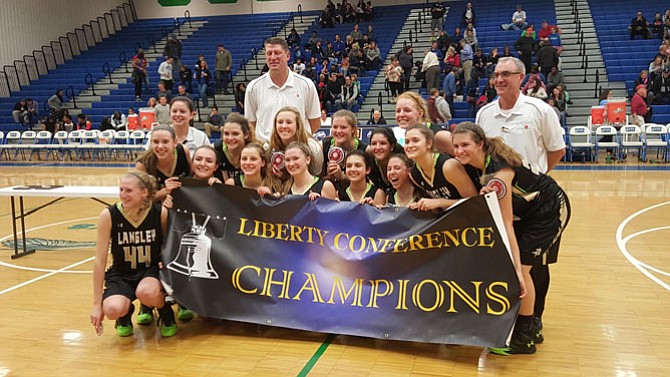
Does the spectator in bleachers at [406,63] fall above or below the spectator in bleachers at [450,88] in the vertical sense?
above

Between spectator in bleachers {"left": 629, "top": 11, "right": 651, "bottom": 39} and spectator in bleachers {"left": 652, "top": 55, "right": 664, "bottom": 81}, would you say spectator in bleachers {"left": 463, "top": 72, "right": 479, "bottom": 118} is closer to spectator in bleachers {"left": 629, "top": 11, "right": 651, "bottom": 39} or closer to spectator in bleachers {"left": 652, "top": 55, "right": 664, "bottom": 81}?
spectator in bleachers {"left": 652, "top": 55, "right": 664, "bottom": 81}

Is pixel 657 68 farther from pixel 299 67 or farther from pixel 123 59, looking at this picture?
pixel 123 59

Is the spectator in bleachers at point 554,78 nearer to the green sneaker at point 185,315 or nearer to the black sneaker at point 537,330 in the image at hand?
the black sneaker at point 537,330

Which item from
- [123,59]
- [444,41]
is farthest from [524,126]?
[123,59]

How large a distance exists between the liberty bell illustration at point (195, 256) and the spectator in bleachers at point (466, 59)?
1467cm

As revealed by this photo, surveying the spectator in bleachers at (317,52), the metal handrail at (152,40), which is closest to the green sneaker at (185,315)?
the spectator in bleachers at (317,52)

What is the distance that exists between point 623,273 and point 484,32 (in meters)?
16.9

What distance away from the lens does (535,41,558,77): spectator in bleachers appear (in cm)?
1673

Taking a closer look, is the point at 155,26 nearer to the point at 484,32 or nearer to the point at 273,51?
the point at 484,32

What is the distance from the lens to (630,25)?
20.0 meters

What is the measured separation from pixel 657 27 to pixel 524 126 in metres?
17.8

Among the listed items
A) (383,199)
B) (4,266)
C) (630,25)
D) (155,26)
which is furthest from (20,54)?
(383,199)

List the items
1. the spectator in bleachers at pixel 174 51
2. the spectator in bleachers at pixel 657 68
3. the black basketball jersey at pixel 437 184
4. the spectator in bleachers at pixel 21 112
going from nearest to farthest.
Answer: the black basketball jersey at pixel 437 184 → the spectator in bleachers at pixel 657 68 → the spectator in bleachers at pixel 21 112 → the spectator in bleachers at pixel 174 51

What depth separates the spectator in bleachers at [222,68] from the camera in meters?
20.9
